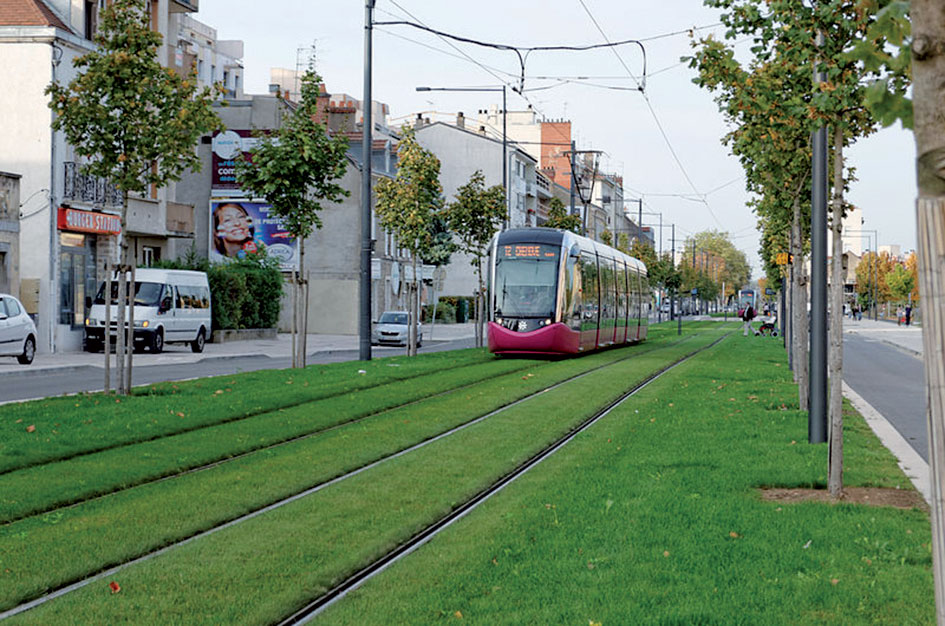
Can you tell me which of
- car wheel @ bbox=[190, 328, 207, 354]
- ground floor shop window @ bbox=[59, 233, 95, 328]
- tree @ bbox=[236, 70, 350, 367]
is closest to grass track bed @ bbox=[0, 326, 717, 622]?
tree @ bbox=[236, 70, 350, 367]

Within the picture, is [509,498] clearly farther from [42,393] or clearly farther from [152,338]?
[152,338]

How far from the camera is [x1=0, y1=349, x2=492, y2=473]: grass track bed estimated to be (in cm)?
1288

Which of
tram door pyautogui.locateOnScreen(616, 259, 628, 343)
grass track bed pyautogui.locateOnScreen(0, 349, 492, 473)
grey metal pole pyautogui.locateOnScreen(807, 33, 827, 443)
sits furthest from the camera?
tram door pyautogui.locateOnScreen(616, 259, 628, 343)

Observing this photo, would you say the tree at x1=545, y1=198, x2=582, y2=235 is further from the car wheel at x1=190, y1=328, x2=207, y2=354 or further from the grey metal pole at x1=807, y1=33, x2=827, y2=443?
the grey metal pole at x1=807, y1=33, x2=827, y2=443

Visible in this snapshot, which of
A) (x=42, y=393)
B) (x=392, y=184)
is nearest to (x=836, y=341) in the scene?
(x=42, y=393)

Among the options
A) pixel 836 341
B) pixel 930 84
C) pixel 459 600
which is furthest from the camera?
pixel 836 341

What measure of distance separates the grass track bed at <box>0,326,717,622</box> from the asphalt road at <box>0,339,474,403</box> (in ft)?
28.9

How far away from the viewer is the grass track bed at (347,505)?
7469 millimetres

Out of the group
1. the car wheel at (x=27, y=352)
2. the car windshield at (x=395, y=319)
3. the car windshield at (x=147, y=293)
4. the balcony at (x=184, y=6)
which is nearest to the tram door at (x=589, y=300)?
the car windshield at (x=147, y=293)

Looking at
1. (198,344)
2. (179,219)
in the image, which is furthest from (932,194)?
(179,219)

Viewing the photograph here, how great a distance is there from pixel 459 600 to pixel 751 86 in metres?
7.46

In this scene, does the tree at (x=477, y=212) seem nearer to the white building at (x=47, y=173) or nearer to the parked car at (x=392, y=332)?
the parked car at (x=392, y=332)

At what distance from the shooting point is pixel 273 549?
25.4 ft

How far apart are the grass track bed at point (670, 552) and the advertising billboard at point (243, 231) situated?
47.6 m
